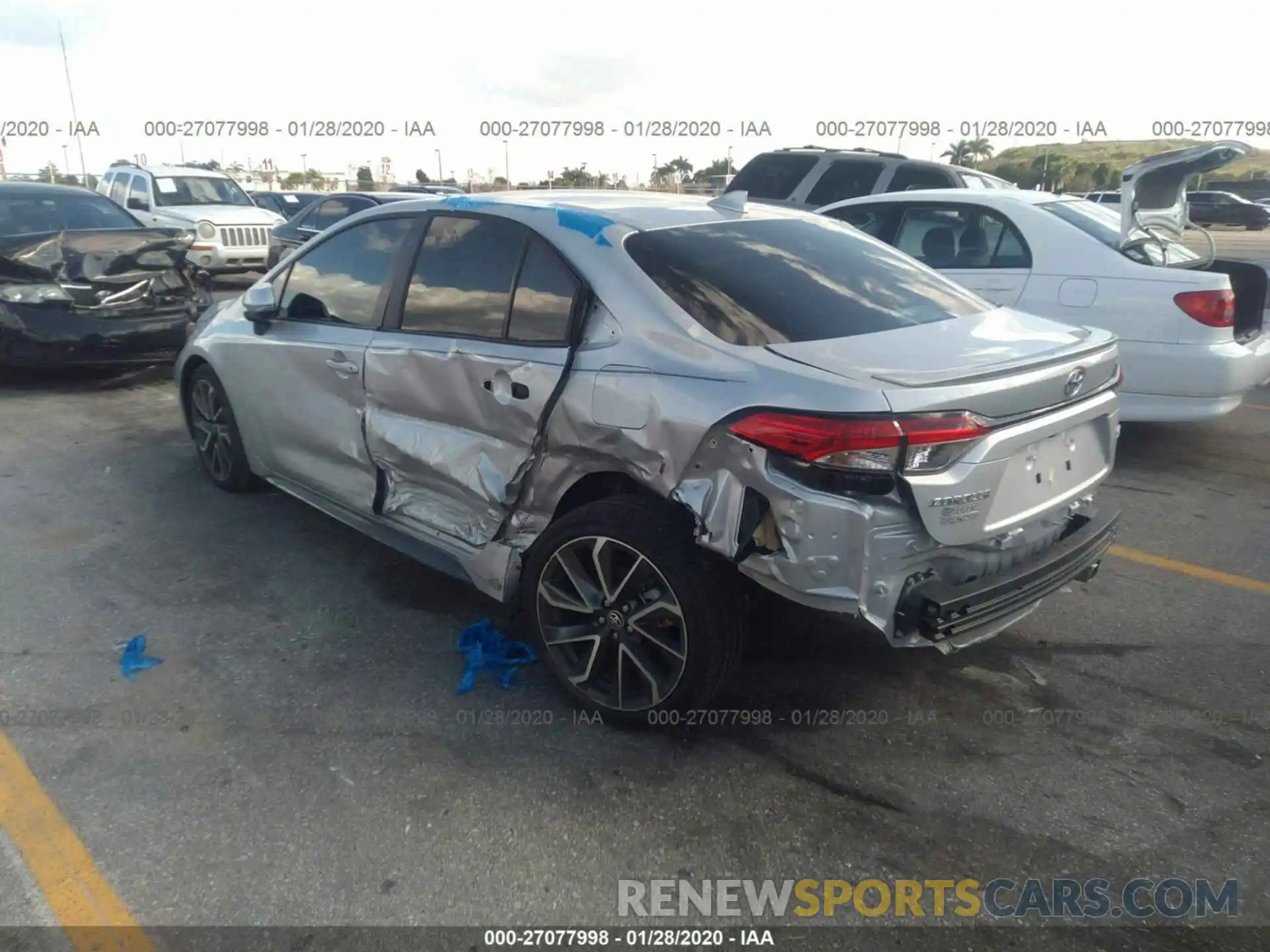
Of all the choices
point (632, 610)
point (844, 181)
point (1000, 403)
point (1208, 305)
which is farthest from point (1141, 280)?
point (844, 181)

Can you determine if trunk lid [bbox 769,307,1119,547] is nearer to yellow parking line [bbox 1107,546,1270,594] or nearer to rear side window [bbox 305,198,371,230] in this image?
yellow parking line [bbox 1107,546,1270,594]

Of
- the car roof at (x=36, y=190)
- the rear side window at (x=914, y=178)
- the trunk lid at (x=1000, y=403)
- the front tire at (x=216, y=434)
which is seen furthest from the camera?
the rear side window at (x=914, y=178)

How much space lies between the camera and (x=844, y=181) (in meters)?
11.1

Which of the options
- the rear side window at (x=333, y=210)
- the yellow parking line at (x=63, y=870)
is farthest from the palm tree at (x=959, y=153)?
the yellow parking line at (x=63, y=870)

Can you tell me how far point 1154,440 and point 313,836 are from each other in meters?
5.91

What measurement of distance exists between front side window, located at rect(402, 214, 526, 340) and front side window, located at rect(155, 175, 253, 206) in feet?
44.4

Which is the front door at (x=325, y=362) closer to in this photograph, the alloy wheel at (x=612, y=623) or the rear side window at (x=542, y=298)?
the rear side window at (x=542, y=298)

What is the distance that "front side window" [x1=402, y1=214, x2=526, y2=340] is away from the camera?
343 centimetres

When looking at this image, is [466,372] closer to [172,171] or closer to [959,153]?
[172,171]

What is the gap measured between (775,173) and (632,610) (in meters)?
9.84

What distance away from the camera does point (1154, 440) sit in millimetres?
6355

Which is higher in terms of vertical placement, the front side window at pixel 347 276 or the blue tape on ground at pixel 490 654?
the front side window at pixel 347 276

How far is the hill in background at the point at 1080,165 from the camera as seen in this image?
3994 cm

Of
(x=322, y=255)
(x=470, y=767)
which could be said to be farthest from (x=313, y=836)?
(x=322, y=255)
